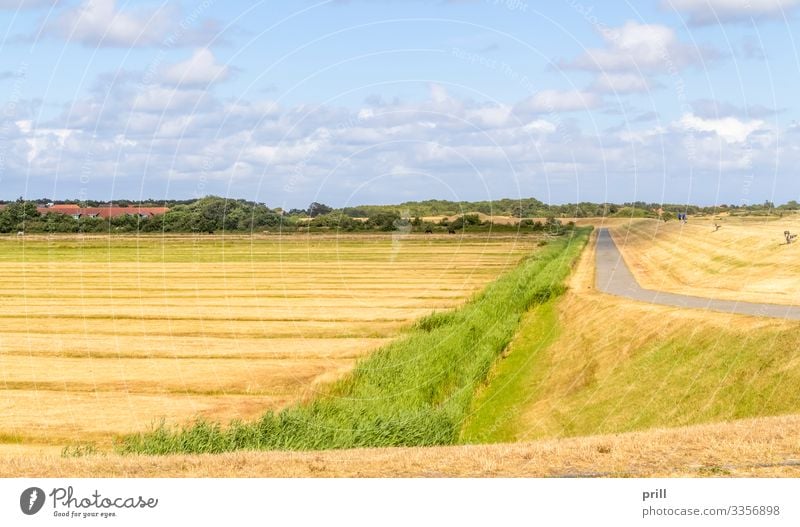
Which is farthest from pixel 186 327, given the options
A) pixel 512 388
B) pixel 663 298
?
pixel 663 298

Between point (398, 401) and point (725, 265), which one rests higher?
point (725, 265)

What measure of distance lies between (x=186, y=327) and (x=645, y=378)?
109 ft

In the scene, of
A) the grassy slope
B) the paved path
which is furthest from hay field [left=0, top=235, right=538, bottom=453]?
the paved path

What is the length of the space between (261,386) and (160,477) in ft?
76.7

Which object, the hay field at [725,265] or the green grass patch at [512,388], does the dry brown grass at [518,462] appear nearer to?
the green grass patch at [512,388]

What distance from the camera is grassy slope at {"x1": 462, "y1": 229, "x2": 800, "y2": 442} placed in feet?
102

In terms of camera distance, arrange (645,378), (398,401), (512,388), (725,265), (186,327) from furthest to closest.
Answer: (725,265), (186,327), (512,388), (645,378), (398,401)

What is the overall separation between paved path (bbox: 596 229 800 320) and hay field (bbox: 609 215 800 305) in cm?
114

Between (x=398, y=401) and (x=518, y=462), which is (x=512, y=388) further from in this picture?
(x=518, y=462)

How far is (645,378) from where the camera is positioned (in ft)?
118

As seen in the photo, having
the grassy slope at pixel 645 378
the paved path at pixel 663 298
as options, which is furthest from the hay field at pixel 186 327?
the paved path at pixel 663 298

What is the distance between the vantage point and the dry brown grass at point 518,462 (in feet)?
56.5

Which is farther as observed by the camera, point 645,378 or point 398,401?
point 645,378

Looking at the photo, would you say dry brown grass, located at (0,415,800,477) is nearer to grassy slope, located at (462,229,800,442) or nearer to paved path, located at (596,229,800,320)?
grassy slope, located at (462,229,800,442)
